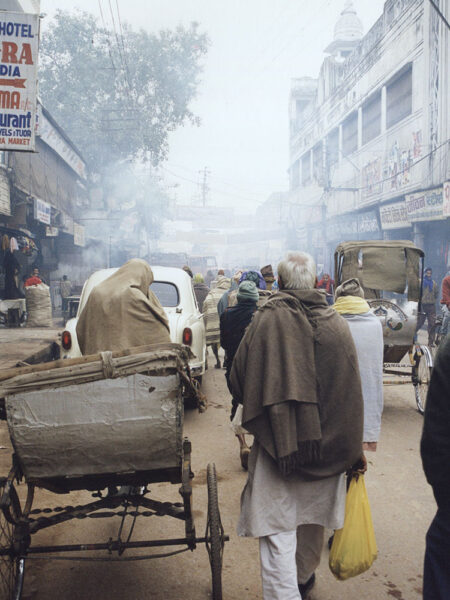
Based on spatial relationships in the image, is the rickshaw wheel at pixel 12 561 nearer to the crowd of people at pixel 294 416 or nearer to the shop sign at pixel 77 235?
the crowd of people at pixel 294 416

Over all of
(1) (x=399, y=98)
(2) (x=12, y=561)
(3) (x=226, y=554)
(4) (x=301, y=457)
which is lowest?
(3) (x=226, y=554)

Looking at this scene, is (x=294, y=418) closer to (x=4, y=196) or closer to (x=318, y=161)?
(x=4, y=196)

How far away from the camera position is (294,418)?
2465 mm

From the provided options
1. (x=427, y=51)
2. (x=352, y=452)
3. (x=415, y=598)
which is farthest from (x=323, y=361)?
(x=427, y=51)

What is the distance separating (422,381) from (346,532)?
4.80 metres

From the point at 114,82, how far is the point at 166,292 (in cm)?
3012

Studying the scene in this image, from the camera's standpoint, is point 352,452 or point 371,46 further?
point 371,46

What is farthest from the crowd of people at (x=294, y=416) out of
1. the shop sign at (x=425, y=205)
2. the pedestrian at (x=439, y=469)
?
the shop sign at (x=425, y=205)

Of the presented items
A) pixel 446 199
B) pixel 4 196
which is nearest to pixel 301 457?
pixel 4 196

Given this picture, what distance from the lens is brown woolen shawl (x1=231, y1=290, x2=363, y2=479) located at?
8.02 feet

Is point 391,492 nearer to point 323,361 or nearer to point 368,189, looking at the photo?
point 323,361

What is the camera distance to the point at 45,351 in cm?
1031

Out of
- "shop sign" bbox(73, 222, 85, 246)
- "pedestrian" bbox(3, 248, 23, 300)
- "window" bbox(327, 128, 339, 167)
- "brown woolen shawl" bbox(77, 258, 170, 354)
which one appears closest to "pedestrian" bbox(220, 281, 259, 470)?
"brown woolen shawl" bbox(77, 258, 170, 354)

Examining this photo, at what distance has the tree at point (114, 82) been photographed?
33.5m
